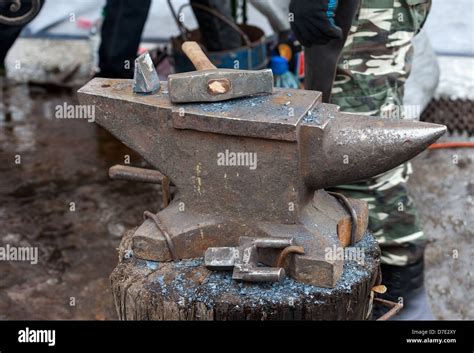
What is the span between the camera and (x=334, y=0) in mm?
2615

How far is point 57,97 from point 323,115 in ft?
12.2

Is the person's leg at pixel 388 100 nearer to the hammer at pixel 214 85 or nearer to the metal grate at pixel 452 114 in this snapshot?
the hammer at pixel 214 85

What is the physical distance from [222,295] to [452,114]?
130 inches

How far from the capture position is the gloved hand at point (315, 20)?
2.58 meters

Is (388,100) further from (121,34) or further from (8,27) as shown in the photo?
(121,34)

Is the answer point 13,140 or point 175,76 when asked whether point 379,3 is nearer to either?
point 175,76

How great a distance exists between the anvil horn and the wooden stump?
0.31 meters

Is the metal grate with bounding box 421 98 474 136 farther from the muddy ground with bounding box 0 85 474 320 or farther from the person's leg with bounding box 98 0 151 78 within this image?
the person's leg with bounding box 98 0 151 78

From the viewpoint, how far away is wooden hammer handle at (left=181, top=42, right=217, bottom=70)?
2.37 meters

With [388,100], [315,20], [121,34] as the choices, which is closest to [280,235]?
[315,20]

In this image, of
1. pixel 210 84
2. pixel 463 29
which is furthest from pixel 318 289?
pixel 463 29

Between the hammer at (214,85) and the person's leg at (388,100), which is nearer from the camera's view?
the hammer at (214,85)

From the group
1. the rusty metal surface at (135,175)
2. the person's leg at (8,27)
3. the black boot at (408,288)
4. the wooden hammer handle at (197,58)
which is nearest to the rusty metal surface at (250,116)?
the wooden hammer handle at (197,58)

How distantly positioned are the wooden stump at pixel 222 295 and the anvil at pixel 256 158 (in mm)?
45
